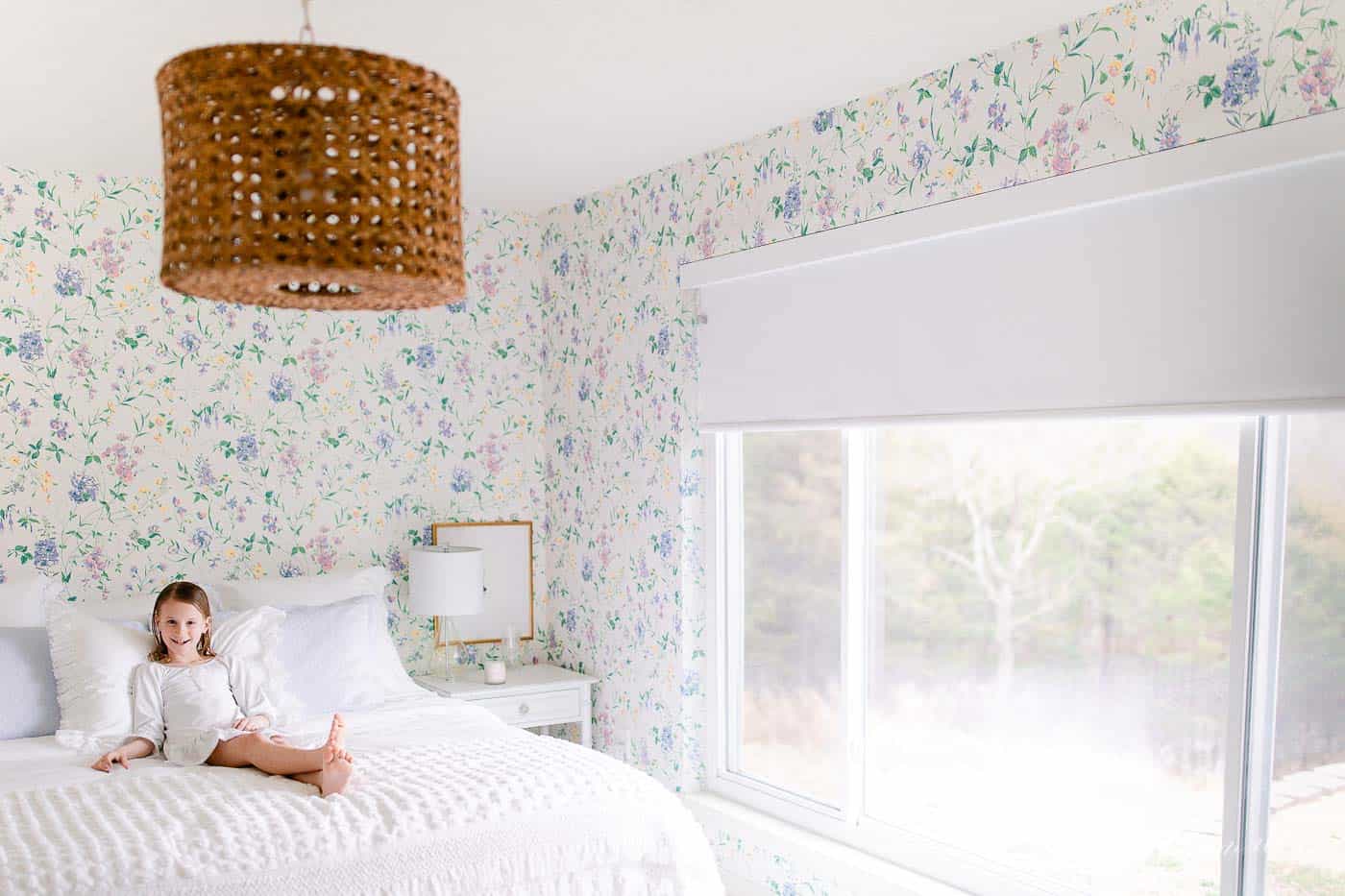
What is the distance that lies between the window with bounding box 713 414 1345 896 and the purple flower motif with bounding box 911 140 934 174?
71 centimetres

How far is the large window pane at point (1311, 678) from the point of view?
6.97 ft

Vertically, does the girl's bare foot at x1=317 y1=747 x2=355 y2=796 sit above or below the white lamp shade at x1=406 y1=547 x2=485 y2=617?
below

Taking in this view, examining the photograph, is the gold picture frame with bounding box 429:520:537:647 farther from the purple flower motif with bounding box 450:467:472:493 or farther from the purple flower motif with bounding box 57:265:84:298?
the purple flower motif with bounding box 57:265:84:298

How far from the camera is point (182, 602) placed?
121 inches

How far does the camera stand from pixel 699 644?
3730 millimetres

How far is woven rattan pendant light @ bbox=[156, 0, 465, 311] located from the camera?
156 centimetres

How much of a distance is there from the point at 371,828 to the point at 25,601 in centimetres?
180

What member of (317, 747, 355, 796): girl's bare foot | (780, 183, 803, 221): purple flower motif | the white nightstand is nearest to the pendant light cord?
(780, 183, 803, 221): purple flower motif

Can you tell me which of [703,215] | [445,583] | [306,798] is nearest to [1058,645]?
[703,215]

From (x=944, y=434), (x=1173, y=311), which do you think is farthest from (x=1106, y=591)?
(x=1173, y=311)

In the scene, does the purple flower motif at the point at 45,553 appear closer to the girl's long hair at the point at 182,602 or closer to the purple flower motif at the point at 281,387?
the girl's long hair at the point at 182,602

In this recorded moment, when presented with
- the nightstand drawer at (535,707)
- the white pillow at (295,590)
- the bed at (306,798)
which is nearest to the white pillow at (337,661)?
the bed at (306,798)

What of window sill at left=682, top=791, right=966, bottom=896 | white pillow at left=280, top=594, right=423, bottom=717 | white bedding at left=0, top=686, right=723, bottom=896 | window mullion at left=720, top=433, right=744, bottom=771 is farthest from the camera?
window mullion at left=720, top=433, right=744, bottom=771

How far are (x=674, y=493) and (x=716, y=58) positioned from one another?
5.14ft
